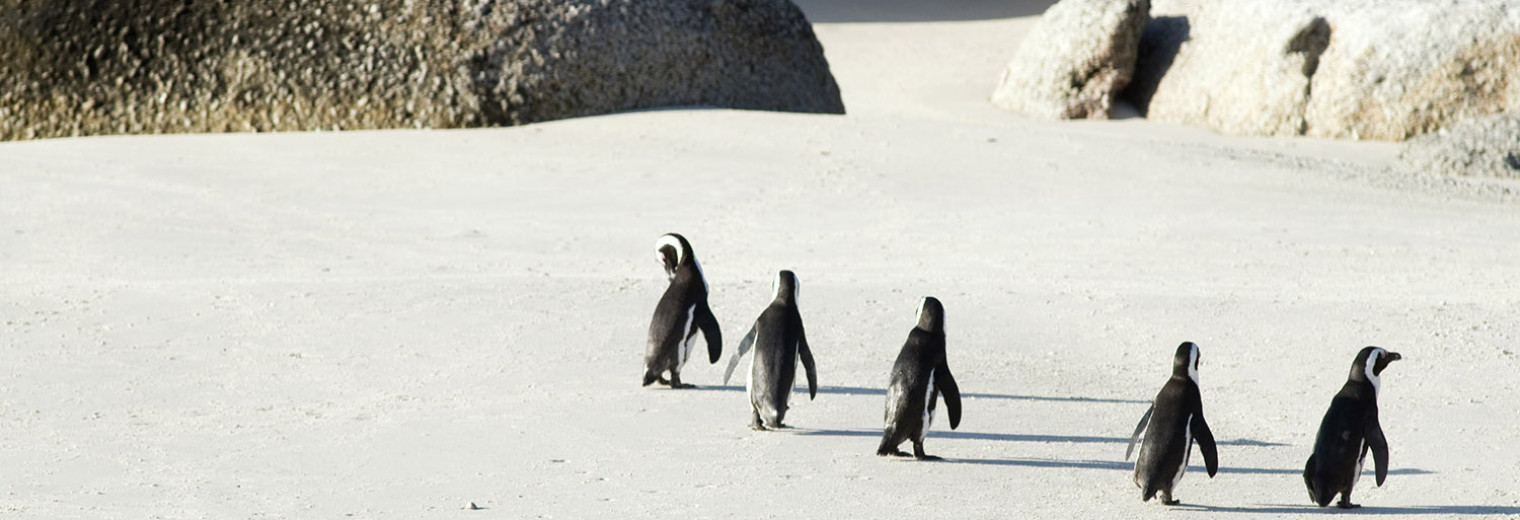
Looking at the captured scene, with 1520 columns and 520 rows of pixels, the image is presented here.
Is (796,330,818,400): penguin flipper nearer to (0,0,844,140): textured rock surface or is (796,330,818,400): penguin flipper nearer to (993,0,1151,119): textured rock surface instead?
(0,0,844,140): textured rock surface

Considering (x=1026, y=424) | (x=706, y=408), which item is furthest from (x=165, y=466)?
(x=1026, y=424)

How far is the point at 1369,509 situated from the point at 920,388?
47.1 inches

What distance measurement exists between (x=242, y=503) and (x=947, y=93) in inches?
604

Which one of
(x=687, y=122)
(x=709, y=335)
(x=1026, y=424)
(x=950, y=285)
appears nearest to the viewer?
(x=1026, y=424)

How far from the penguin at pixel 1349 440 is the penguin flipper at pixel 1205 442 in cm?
22

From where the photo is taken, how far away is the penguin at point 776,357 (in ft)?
16.6

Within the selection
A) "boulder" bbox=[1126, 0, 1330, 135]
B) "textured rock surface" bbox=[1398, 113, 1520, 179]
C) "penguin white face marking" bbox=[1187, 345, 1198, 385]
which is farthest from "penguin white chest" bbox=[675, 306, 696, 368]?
"boulder" bbox=[1126, 0, 1330, 135]

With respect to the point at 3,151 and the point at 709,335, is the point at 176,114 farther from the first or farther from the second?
the point at 709,335

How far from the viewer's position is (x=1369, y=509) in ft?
14.4

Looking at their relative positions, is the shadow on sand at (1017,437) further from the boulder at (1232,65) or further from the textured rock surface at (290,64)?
the boulder at (1232,65)

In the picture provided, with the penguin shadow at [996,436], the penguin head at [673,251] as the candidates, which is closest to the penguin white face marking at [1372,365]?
the penguin shadow at [996,436]

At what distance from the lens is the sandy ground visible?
15.0ft

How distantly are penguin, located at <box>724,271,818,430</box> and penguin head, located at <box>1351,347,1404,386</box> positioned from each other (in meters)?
1.55

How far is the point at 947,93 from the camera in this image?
1906 centimetres
